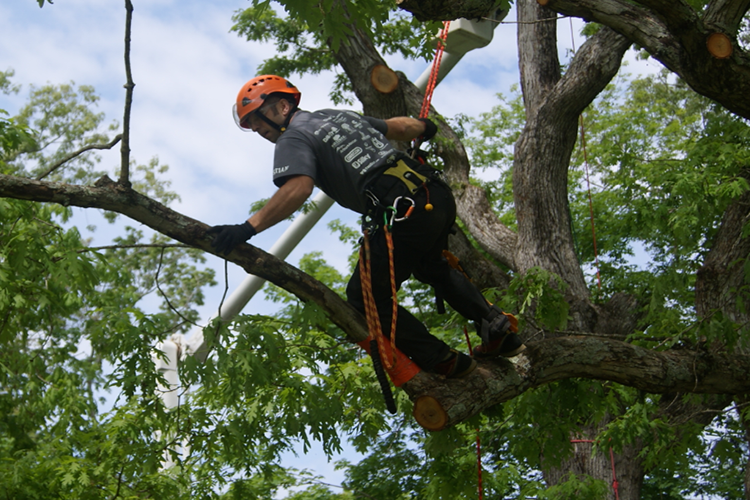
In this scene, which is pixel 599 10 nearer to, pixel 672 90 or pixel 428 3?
pixel 428 3

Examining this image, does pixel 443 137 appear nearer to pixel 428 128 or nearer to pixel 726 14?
pixel 428 128

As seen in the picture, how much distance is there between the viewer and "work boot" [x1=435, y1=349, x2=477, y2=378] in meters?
3.47

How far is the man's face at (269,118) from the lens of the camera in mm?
3867

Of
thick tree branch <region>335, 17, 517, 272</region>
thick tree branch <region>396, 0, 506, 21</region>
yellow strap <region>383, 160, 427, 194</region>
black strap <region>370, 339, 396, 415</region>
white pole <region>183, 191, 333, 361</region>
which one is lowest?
black strap <region>370, 339, 396, 415</region>

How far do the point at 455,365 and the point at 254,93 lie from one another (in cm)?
180

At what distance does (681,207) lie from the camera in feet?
23.3

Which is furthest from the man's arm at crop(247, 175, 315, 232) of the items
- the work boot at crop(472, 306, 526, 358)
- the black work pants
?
the work boot at crop(472, 306, 526, 358)

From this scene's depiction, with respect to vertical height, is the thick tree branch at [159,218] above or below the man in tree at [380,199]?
below

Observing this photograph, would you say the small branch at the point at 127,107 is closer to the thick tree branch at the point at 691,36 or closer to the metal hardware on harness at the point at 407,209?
the metal hardware on harness at the point at 407,209

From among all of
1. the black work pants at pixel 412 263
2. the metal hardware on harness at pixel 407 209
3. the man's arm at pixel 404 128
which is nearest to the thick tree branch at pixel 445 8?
the man's arm at pixel 404 128

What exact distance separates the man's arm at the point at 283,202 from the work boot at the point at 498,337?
115cm

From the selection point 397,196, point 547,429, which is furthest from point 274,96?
point 547,429

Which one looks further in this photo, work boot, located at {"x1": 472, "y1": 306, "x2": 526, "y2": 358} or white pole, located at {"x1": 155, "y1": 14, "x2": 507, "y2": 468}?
white pole, located at {"x1": 155, "y1": 14, "x2": 507, "y2": 468}

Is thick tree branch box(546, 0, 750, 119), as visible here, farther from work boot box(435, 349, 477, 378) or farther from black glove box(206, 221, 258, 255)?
black glove box(206, 221, 258, 255)
